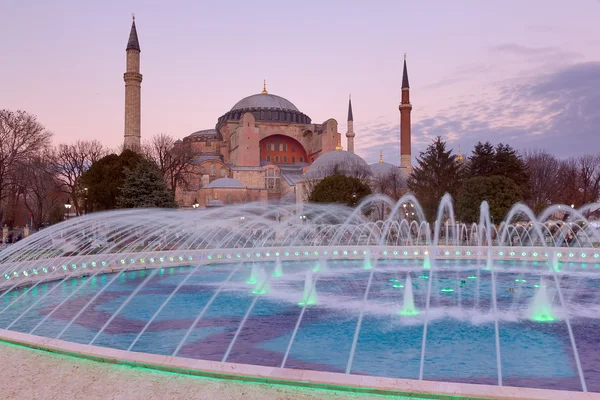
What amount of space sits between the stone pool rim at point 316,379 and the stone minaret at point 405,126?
56.3m

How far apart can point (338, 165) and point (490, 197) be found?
23.5 metres

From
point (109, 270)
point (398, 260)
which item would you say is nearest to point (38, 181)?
point (109, 270)

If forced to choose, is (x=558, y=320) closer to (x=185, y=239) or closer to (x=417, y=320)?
(x=417, y=320)

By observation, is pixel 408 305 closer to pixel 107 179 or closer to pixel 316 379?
pixel 316 379

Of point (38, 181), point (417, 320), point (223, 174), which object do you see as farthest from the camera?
point (223, 174)

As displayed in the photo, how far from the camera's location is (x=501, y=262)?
20.4m

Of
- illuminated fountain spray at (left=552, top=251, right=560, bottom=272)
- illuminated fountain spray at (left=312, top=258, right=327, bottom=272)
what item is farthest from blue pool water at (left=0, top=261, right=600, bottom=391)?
illuminated fountain spray at (left=552, top=251, right=560, bottom=272)

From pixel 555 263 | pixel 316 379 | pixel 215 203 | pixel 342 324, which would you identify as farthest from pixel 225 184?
pixel 316 379

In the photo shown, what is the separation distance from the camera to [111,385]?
16.7 ft

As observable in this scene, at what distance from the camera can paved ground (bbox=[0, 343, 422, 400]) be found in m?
4.75

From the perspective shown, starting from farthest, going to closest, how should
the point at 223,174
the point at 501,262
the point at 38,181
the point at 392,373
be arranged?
the point at 223,174 → the point at 38,181 → the point at 501,262 → the point at 392,373

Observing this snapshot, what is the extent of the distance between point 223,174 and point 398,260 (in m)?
42.7

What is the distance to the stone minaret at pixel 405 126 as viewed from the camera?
59.3 meters

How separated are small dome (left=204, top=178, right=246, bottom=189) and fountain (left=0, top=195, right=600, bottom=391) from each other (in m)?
31.4
